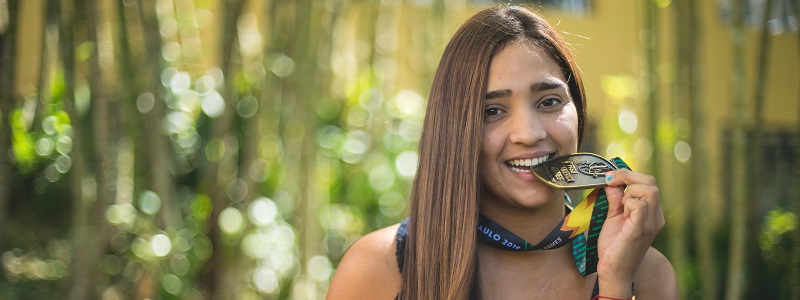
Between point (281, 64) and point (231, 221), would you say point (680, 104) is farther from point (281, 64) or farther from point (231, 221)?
point (231, 221)

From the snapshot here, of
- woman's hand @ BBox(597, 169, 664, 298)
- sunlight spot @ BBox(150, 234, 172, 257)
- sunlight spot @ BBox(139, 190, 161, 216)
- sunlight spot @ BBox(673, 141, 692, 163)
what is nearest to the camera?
woman's hand @ BBox(597, 169, 664, 298)

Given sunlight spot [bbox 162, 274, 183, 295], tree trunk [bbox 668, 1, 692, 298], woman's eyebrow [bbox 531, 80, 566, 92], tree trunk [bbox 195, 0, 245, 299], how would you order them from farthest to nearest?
sunlight spot [bbox 162, 274, 183, 295] < tree trunk [bbox 195, 0, 245, 299] < tree trunk [bbox 668, 1, 692, 298] < woman's eyebrow [bbox 531, 80, 566, 92]

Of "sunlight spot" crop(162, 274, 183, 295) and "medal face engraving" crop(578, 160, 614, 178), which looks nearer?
"medal face engraving" crop(578, 160, 614, 178)

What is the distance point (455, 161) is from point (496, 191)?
0.40 feet

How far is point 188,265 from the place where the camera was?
484 centimetres

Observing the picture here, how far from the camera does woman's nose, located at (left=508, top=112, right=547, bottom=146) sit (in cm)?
188

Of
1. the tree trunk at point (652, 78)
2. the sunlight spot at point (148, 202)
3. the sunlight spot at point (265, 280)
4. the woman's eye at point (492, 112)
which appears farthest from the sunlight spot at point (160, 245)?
the woman's eye at point (492, 112)

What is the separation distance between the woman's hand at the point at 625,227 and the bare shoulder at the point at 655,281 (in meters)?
0.25

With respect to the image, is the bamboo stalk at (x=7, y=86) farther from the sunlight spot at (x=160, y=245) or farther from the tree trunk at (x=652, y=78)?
the tree trunk at (x=652, y=78)

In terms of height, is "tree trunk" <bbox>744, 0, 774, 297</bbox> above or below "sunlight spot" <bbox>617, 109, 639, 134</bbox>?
above

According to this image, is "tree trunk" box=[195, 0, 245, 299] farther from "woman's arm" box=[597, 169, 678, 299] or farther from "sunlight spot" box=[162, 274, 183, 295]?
"woman's arm" box=[597, 169, 678, 299]

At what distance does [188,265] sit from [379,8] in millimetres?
1819

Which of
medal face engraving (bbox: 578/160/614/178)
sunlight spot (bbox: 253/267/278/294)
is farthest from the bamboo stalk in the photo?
sunlight spot (bbox: 253/267/278/294)

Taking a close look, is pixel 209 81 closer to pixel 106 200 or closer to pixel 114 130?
pixel 114 130
